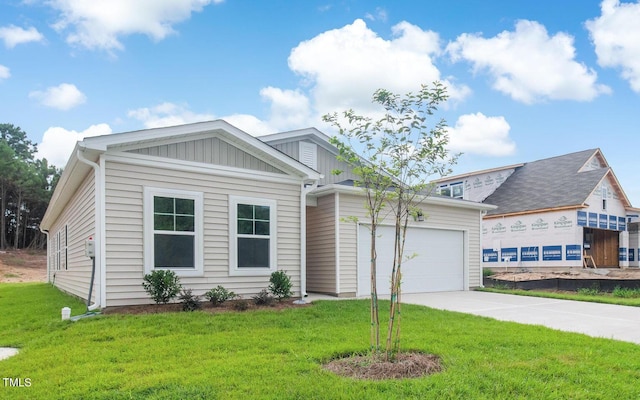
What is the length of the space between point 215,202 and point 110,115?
21.2 ft

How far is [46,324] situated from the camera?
687cm

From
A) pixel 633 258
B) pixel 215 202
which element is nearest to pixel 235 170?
pixel 215 202

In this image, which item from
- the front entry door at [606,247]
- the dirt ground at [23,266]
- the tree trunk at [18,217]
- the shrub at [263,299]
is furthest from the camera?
the tree trunk at [18,217]

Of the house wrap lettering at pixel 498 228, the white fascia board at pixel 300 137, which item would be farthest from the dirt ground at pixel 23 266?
the house wrap lettering at pixel 498 228

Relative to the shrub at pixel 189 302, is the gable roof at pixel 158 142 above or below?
above

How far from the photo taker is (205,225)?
894cm

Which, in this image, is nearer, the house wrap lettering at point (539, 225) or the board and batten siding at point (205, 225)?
the board and batten siding at point (205, 225)

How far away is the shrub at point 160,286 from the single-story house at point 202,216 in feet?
0.93

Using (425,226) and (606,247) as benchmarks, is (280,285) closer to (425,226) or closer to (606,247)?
(425,226)

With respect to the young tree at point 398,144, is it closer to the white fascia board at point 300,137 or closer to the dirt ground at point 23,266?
the white fascia board at point 300,137

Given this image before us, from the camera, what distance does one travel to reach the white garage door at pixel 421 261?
12.1 meters

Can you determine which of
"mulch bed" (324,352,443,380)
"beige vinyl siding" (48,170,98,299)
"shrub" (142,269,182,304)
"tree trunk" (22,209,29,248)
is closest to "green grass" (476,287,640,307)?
"mulch bed" (324,352,443,380)

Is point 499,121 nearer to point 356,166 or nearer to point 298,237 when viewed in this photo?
point 298,237

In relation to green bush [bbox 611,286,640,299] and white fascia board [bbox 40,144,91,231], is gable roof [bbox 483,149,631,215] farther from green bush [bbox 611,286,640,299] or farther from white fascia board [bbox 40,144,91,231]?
white fascia board [bbox 40,144,91,231]
